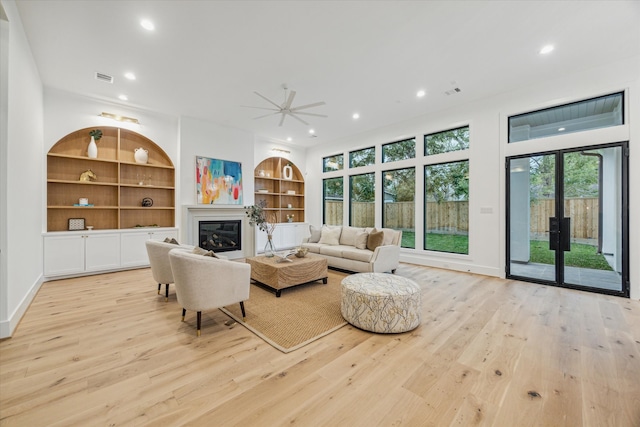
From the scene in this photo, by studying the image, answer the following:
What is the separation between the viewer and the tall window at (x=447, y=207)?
5.44 m

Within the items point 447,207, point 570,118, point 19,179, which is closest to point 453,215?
point 447,207

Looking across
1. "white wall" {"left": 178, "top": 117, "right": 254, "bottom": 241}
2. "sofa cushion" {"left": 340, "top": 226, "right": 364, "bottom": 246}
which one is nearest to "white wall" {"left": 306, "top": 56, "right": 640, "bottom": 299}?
"sofa cushion" {"left": 340, "top": 226, "right": 364, "bottom": 246}

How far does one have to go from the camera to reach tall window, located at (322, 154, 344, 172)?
7952mm

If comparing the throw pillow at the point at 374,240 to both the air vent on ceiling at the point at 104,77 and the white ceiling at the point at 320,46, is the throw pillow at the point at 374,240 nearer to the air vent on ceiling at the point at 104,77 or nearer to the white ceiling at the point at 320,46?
the white ceiling at the point at 320,46

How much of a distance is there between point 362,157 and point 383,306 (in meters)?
5.43

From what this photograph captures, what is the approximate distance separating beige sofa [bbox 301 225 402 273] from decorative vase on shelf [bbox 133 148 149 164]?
13.0 feet

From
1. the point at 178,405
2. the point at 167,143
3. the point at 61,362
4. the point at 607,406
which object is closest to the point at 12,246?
the point at 61,362

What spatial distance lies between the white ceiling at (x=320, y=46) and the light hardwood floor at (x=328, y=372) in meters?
3.40

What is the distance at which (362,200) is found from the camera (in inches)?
291

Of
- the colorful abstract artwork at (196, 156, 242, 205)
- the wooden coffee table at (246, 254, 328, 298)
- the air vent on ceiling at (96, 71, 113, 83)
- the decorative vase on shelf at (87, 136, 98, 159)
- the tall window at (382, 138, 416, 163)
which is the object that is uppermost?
the air vent on ceiling at (96, 71, 113, 83)

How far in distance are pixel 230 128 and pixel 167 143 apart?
1.53 meters

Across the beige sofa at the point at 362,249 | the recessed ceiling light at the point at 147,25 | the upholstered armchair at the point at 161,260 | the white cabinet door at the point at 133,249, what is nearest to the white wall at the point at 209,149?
the white cabinet door at the point at 133,249

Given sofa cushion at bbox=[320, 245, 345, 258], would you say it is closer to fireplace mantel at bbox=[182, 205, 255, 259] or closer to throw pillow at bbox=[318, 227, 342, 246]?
throw pillow at bbox=[318, 227, 342, 246]

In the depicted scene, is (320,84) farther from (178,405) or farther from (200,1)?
(178,405)
